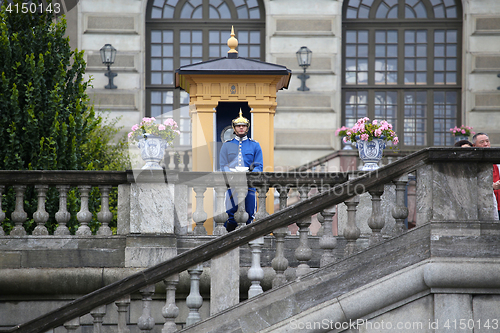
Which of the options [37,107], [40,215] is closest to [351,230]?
[40,215]

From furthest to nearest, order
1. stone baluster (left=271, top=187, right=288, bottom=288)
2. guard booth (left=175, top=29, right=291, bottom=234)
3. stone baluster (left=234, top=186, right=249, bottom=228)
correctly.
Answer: guard booth (left=175, top=29, right=291, bottom=234)
stone baluster (left=234, top=186, right=249, bottom=228)
stone baluster (left=271, top=187, right=288, bottom=288)

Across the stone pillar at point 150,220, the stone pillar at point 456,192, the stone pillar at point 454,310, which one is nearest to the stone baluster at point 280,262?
the stone pillar at point 456,192

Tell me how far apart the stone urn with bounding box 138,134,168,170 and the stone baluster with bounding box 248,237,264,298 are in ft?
6.95

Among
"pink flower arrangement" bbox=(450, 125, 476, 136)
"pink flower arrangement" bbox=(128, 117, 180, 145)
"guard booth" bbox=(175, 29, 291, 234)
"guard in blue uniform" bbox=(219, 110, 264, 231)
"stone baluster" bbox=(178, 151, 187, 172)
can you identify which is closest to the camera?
"pink flower arrangement" bbox=(128, 117, 180, 145)

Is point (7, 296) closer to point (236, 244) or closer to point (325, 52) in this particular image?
point (236, 244)

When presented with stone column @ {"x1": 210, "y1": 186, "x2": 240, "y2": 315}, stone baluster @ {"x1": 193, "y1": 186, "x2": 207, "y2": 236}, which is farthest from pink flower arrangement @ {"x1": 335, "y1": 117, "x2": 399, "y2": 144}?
stone column @ {"x1": 210, "y1": 186, "x2": 240, "y2": 315}

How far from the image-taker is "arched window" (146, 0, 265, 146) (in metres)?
17.3

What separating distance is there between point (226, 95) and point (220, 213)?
3.46m

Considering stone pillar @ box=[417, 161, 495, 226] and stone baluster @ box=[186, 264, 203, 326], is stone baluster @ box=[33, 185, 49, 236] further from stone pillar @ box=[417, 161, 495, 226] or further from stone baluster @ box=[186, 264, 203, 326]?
stone pillar @ box=[417, 161, 495, 226]

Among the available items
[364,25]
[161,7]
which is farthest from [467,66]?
[161,7]

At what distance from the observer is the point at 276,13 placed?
656 inches

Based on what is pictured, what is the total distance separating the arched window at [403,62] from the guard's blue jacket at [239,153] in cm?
996

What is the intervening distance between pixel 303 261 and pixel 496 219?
68.1 inches

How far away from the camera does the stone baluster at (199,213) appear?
6.15 metres
